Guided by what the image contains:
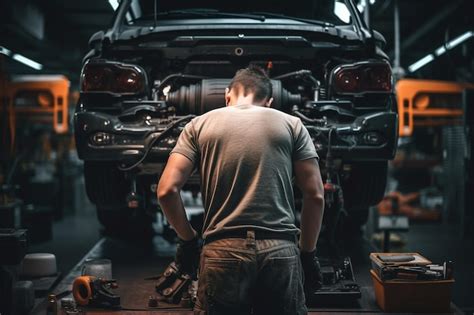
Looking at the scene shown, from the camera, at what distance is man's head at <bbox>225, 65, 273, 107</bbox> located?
279 cm

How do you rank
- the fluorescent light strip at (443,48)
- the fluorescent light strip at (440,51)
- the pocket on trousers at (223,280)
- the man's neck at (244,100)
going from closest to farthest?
the pocket on trousers at (223,280) < the man's neck at (244,100) < the fluorescent light strip at (443,48) < the fluorescent light strip at (440,51)

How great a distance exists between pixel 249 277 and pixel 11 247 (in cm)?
158

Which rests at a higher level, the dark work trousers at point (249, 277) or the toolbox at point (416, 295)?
the dark work trousers at point (249, 277)

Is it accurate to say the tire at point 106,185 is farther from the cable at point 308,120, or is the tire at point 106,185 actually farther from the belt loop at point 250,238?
the belt loop at point 250,238

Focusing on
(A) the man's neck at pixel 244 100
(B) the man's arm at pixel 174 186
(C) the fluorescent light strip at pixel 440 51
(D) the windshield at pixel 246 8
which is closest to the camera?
(B) the man's arm at pixel 174 186

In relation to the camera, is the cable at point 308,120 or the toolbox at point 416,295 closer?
the toolbox at point 416,295

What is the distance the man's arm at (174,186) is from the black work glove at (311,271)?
578 millimetres

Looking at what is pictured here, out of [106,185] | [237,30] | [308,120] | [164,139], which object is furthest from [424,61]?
[164,139]

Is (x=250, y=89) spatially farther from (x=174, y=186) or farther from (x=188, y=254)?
(x=188, y=254)

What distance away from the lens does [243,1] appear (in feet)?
15.8

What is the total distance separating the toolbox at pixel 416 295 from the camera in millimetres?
3387

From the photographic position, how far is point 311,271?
2883mm

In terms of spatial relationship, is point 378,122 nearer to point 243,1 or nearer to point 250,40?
point 250,40

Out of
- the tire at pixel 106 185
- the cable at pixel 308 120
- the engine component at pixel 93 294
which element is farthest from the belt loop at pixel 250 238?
the tire at pixel 106 185
